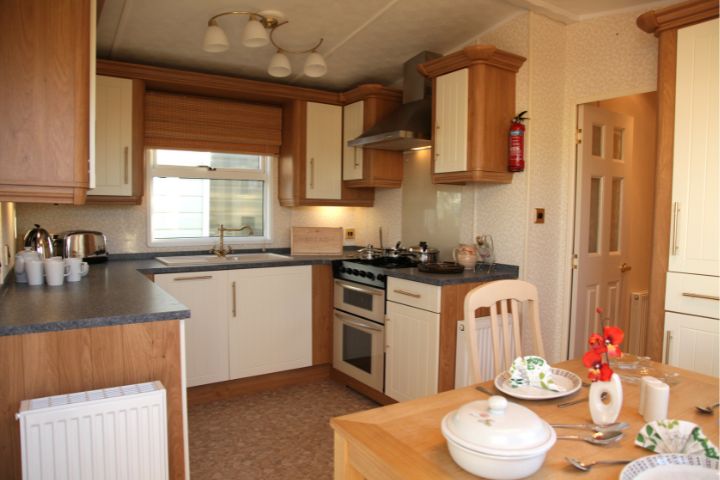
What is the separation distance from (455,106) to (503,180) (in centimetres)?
53

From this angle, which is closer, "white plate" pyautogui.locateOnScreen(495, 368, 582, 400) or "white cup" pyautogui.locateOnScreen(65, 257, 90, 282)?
"white plate" pyautogui.locateOnScreen(495, 368, 582, 400)

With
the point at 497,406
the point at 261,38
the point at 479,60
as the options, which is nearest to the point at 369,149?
the point at 479,60

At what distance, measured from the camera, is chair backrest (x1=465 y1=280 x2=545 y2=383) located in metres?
1.62

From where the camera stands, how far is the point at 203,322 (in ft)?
10.5

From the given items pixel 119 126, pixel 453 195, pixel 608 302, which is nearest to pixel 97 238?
pixel 119 126

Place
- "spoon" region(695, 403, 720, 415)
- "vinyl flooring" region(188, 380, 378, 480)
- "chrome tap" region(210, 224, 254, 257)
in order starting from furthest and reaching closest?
"chrome tap" region(210, 224, 254, 257)
"vinyl flooring" region(188, 380, 378, 480)
"spoon" region(695, 403, 720, 415)

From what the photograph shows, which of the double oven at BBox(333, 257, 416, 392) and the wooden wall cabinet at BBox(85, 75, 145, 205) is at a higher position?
the wooden wall cabinet at BBox(85, 75, 145, 205)

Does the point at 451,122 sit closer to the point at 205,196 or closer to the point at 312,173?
the point at 312,173

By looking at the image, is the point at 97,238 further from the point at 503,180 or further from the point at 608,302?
the point at 608,302

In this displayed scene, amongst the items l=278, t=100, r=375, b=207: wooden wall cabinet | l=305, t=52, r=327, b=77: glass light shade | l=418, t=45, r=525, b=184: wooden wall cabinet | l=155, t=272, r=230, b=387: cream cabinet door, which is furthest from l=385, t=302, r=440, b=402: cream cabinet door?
l=305, t=52, r=327, b=77: glass light shade

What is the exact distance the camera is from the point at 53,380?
166cm

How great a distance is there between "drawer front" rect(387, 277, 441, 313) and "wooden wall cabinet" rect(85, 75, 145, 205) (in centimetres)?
186

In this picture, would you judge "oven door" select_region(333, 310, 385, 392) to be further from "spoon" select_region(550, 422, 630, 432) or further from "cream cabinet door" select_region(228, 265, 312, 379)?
"spoon" select_region(550, 422, 630, 432)

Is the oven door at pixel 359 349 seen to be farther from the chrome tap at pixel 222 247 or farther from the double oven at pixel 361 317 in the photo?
the chrome tap at pixel 222 247
